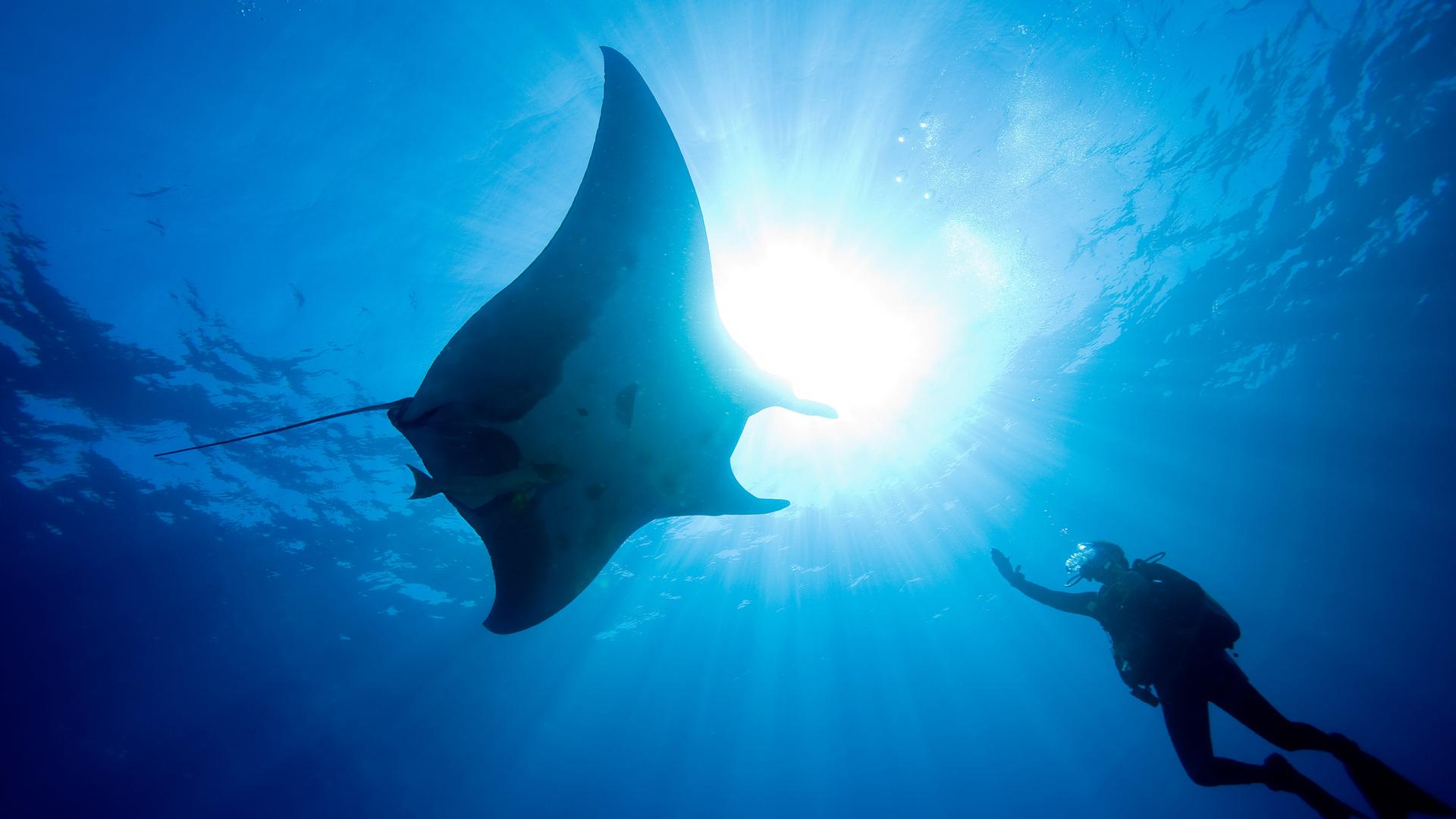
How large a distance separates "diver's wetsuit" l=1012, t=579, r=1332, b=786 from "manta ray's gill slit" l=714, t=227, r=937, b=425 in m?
7.58

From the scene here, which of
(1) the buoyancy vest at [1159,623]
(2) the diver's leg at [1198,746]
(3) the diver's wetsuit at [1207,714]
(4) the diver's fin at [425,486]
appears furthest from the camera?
(1) the buoyancy vest at [1159,623]

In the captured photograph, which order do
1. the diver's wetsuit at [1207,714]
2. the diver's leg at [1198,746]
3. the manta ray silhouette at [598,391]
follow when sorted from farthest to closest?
1. the diver's leg at [1198,746]
2. the diver's wetsuit at [1207,714]
3. the manta ray silhouette at [598,391]

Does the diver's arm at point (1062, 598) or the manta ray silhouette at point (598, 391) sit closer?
the manta ray silhouette at point (598, 391)

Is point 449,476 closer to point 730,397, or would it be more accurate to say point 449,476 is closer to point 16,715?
point 730,397

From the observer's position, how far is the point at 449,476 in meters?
2.91

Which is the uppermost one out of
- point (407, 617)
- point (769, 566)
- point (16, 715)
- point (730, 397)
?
point (769, 566)

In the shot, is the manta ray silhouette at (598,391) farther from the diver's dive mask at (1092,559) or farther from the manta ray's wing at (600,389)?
the diver's dive mask at (1092,559)

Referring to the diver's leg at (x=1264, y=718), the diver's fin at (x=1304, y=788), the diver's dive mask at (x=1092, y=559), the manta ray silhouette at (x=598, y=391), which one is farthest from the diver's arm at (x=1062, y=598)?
the manta ray silhouette at (x=598, y=391)

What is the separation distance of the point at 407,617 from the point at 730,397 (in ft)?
72.2

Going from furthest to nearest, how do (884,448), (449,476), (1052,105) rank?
(884,448), (1052,105), (449,476)

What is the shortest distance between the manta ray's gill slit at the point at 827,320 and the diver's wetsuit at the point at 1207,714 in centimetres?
758

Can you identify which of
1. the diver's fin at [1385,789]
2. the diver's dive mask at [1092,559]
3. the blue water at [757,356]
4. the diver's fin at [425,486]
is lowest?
the diver's fin at [1385,789]

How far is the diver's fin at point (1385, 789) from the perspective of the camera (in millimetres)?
3510

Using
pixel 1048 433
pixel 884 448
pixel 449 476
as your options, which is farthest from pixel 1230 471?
pixel 449 476
